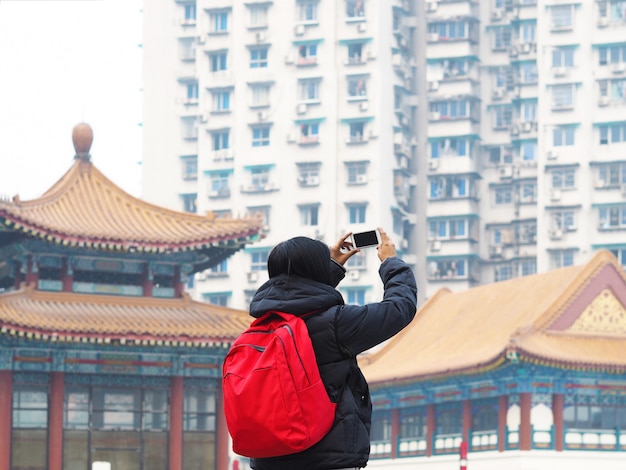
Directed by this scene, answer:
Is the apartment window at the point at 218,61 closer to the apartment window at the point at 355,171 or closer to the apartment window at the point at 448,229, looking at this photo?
the apartment window at the point at 355,171

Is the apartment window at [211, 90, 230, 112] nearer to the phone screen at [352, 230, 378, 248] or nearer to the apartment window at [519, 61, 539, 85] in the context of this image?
the apartment window at [519, 61, 539, 85]

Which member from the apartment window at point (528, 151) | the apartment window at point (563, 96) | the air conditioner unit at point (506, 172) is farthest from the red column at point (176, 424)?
the apartment window at point (528, 151)

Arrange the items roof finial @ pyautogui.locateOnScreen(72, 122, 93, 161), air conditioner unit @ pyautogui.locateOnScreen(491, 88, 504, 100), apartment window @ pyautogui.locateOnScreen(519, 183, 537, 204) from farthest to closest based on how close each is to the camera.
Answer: air conditioner unit @ pyautogui.locateOnScreen(491, 88, 504, 100) < apartment window @ pyautogui.locateOnScreen(519, 183, 537, 204) < roof finial @ pyautogui.locateOnScreen(72, 122, 93, 161)

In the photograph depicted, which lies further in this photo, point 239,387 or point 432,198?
point 432,198

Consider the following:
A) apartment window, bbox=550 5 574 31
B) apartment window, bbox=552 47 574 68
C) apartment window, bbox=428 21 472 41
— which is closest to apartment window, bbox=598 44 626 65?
apartment window, bbox=552 47 574 68

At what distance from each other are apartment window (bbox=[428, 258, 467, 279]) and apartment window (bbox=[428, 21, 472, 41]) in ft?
36.3

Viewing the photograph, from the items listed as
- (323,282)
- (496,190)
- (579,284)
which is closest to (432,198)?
(496,190)

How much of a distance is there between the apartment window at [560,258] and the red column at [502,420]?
32.4 m

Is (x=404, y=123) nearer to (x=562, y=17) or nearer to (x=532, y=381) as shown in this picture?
(x=562, y=17)

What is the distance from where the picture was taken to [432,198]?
81.1m

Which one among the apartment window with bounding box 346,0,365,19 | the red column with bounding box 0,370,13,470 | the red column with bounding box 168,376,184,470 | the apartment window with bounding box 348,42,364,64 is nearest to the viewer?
the red column with bounding box 0,370,13,470

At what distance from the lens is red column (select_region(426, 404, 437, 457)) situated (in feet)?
155

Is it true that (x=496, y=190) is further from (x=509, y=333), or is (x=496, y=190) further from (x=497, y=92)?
(x=509, y=333)

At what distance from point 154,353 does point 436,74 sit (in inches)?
1992
